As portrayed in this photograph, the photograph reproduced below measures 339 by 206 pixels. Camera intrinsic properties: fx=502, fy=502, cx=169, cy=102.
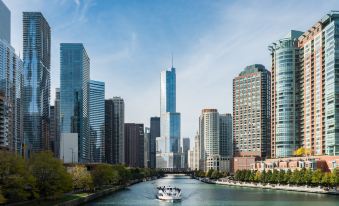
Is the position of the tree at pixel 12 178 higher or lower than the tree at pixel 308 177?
higher

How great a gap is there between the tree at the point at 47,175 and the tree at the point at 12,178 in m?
9.81

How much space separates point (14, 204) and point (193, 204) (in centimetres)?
5012

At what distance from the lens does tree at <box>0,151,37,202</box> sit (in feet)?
264

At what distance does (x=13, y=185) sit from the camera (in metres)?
81.4

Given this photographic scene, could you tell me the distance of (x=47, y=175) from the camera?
97.2m

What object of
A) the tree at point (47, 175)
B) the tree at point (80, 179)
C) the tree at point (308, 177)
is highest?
the tree at point (47, 175)

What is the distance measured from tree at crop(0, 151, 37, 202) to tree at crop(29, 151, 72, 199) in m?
9.81

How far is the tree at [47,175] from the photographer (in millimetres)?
96500

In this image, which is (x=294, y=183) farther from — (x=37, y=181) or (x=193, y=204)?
(x=37, y=181)

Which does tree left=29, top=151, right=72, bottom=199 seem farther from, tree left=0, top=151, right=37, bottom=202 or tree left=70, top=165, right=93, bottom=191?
tree left=70, top=165, right=93, bottom=191

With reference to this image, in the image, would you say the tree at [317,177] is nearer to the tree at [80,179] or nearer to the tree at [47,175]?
the tree at [80,179]

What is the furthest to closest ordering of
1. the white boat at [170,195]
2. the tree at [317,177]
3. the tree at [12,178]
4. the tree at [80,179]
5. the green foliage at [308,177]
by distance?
the tree at [317,177] < the green foliage at [308,177] < the white boat at [170,195] < the tree at [80,179] < the tree at [12,178]

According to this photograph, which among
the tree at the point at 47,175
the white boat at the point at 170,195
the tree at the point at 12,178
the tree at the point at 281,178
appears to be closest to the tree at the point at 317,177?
the tree at the point at 281,178

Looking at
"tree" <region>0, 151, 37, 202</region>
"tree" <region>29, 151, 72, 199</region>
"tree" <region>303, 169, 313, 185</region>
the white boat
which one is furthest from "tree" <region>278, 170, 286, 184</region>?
"tree" <region>0, 151, 37, 202</region>
